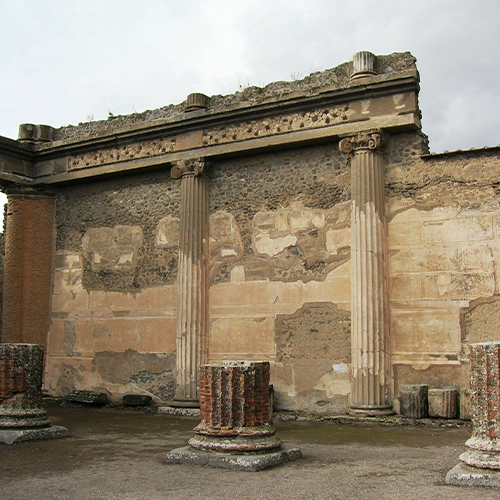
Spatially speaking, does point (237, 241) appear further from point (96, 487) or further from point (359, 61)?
point (96, 487)

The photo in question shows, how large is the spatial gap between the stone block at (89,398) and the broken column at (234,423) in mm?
5284

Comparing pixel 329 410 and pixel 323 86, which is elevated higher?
pixel 323 86

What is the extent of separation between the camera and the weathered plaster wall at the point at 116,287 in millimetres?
10781

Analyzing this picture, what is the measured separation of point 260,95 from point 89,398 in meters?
5.81

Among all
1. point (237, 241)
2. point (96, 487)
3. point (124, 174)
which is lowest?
point (96, 487)

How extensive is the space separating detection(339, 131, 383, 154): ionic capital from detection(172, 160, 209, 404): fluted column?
2.44 m

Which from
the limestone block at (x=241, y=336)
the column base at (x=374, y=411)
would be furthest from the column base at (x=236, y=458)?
the limestone block at (x=241, y=336)

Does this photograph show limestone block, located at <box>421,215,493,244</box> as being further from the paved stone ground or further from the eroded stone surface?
the eroded stone surface

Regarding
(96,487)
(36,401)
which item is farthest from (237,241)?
(96,487)

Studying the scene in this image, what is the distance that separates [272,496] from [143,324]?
665cm

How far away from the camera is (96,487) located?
4.93 meters

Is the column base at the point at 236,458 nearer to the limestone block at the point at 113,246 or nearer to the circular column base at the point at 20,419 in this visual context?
the circular column base at the point at 20,419

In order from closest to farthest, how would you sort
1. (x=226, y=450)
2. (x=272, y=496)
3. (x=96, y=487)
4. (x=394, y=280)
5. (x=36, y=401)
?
(x=272, y=496) → (x=96, y=487) → (x=226, y=450) → (x=36, y=401) → (x=394, y=280)

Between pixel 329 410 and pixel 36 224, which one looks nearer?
pixel 329 410
